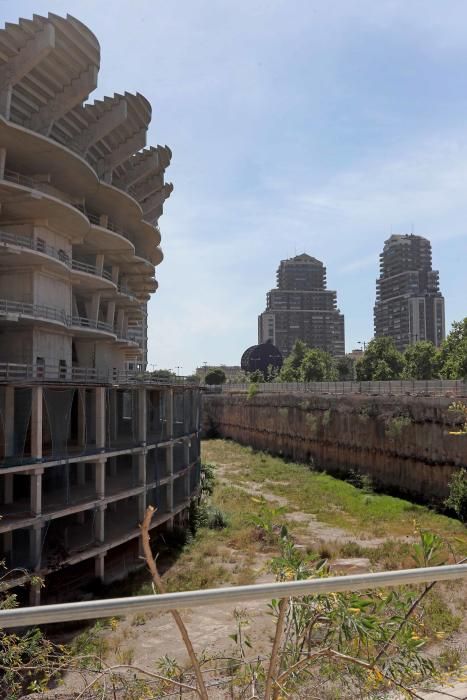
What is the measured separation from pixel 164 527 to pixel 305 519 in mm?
9920

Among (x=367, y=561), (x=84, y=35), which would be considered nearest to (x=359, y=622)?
(x=367, y=561)

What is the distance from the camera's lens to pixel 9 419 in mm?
22359

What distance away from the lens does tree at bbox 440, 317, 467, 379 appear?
6006cm

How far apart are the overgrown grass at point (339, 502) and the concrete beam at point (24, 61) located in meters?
25.5

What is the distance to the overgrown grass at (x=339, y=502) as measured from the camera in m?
31.6

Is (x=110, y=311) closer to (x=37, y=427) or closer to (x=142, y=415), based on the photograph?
(x=142, y=415)

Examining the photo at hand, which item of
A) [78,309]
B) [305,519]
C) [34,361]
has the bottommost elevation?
[305,519]

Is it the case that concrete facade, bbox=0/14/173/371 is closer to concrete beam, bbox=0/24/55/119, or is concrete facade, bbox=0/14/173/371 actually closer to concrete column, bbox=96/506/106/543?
concrete beam, bbox=0/24/55/119

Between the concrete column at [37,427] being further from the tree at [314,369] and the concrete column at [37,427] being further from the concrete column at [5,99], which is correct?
the tree at [314,369]

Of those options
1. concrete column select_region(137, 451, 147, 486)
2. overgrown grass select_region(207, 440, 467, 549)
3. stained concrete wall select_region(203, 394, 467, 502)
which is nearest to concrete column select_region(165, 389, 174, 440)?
concrete column select_region(137, 451, 147, 486)

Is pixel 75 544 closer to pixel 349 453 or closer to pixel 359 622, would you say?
pixel 359 622

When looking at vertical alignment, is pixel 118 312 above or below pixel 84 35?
below

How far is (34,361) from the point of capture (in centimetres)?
2817

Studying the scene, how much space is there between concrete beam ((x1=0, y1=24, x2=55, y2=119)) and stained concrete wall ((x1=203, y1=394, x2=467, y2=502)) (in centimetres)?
3054
